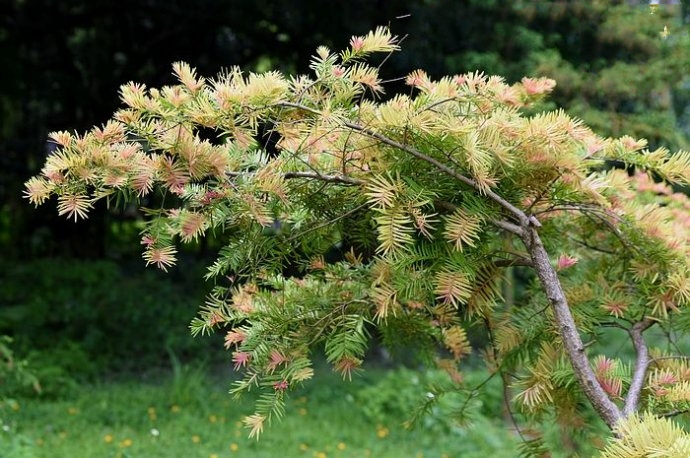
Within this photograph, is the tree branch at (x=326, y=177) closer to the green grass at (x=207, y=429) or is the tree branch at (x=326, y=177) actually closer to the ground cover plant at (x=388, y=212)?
the ground cover plant at (x=388, y=212)

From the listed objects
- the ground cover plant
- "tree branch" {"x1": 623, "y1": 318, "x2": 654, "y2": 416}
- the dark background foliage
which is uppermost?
the dark background foliage

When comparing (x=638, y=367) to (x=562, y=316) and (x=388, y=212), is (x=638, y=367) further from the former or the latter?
(x=388, y=212)

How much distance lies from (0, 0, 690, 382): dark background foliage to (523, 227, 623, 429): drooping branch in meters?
3.03

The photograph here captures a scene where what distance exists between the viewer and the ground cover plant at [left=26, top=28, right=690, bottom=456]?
4.68 feet


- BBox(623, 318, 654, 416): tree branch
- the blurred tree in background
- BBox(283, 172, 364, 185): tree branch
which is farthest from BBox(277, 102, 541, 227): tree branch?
the blurred tree in background

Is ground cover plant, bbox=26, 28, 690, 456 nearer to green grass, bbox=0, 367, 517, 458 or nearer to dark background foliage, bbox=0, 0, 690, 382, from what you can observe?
green grass, bbox=0, 367, 517, 458

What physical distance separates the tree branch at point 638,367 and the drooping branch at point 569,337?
0.17 ft

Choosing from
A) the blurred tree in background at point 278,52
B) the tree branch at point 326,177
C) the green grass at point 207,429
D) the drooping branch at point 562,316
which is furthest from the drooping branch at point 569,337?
the green grass at point 207,429

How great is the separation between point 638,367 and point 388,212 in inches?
31.2

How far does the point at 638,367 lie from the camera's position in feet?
5.94

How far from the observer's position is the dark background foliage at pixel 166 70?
202 inches

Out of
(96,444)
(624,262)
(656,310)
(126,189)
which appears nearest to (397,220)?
(126,189)

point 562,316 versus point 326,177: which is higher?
point 326,177

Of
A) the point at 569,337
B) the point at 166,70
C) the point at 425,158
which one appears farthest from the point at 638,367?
the point at 166,70
